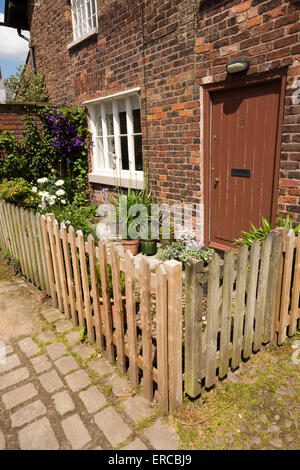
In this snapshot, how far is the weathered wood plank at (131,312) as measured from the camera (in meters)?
2.13

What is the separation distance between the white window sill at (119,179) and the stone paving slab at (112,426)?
4136 mm

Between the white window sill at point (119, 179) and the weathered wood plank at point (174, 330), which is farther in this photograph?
the white window sill at point (119, 179)

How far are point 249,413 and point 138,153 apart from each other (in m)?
4.86

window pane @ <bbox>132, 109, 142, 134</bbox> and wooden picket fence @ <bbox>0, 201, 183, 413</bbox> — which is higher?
window pane @ <bbox>132, 109, 142, 134</bbox>

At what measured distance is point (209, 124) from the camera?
432 cm

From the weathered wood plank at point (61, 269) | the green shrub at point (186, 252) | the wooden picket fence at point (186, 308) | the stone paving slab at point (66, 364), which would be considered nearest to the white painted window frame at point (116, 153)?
the green shrub at point (186, 252)

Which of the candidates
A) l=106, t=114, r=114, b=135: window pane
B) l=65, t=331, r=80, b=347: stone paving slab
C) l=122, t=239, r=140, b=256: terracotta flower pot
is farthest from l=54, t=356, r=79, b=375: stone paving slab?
l=106, t=114, r=114, b=135: window pane

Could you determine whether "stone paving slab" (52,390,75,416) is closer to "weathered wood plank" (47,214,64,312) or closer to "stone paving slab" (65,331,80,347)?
"stone paving slab" (65,331,80,347)

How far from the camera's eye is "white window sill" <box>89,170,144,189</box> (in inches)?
227

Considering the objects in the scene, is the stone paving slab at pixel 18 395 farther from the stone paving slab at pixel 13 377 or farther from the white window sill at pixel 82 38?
the white window sill at pixel 82 38

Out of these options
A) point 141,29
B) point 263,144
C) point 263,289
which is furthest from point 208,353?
point 141,29

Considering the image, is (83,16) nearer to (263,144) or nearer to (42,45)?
(42,45)

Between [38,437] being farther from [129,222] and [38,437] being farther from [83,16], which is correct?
[83,16]

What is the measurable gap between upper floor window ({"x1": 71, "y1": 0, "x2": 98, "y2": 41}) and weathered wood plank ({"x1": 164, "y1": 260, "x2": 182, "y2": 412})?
21.4 feet
